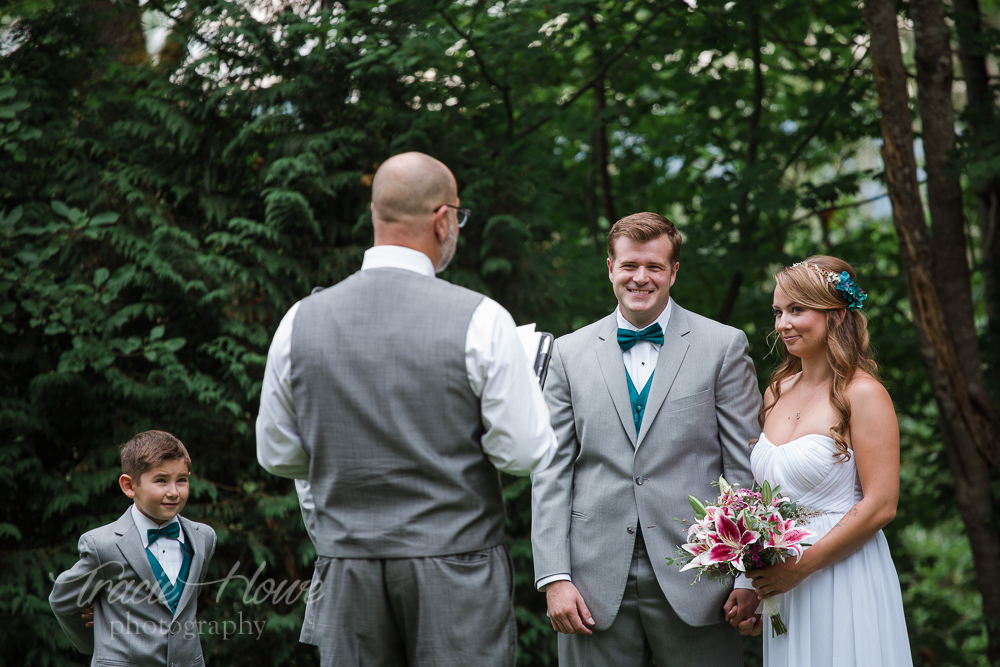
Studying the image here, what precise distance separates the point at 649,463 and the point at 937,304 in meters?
3.05

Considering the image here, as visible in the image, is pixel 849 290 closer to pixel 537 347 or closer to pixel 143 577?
pixel 537 347

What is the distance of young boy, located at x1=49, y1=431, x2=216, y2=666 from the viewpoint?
289cm

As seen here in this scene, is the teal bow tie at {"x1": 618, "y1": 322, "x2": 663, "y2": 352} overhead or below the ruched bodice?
overhead

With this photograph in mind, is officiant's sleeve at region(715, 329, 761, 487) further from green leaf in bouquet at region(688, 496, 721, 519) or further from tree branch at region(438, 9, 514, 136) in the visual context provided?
tree branch at region(438, 9, 514, 136)

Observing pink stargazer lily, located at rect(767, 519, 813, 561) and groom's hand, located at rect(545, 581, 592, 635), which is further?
groom's hand, located at rect(545, 581, 592, 635)

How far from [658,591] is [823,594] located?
0.55 metres

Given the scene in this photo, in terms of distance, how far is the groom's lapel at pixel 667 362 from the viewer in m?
2.88

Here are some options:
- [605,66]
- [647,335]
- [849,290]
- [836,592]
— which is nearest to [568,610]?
[836,592]

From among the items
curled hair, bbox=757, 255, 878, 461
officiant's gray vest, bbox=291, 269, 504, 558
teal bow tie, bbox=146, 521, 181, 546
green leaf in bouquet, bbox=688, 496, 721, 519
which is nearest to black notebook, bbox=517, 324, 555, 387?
officiant's gray vest, bbox=291, 269, 504, 558

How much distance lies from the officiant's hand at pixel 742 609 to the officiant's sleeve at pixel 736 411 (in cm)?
37

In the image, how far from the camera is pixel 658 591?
2.82 meters

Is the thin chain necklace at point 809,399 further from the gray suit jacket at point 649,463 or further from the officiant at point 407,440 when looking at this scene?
the officiant at point 407,440

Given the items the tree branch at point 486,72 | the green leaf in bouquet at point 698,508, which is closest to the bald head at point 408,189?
the green leaf in bouquet at point 698,508

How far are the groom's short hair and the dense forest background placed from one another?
1.98 m
